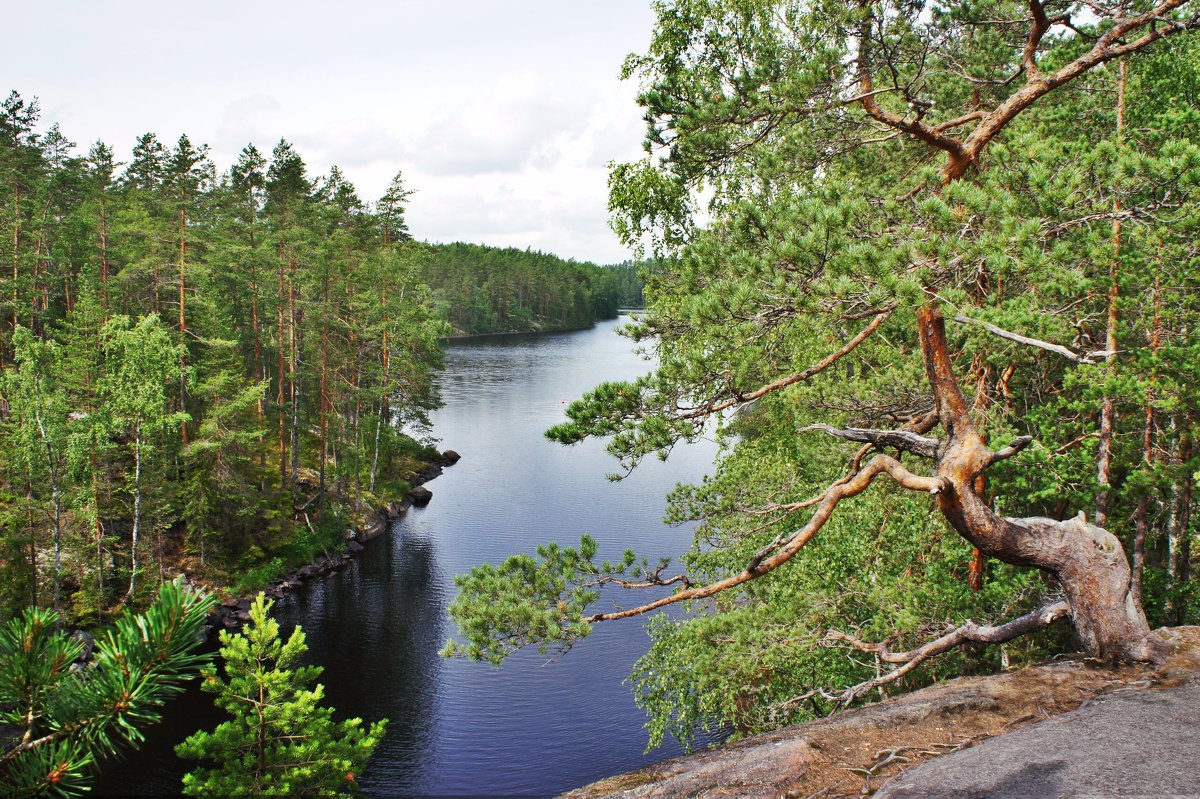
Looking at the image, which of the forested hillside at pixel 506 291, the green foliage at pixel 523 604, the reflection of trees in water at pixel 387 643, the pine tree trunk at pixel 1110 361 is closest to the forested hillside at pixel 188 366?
the reflection of trees in water at pixel 387 643

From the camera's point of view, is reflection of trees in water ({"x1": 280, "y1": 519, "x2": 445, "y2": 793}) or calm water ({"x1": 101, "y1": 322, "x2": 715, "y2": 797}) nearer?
calm water ({"x1": 101, "y1": 322, "x2": 715, "y2": 797})

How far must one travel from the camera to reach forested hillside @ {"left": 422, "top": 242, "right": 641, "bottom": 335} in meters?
93.4

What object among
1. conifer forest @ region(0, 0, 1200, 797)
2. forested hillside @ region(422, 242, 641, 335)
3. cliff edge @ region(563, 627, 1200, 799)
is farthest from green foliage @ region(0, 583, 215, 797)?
forested hillside @ region(422, 242, 641, 335)

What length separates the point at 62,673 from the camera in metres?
3.21

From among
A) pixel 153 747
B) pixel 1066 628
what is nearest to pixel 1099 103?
pixel 1066 628

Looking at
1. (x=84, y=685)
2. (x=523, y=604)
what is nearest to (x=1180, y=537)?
(x=523, y=604)

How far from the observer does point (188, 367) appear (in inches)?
865

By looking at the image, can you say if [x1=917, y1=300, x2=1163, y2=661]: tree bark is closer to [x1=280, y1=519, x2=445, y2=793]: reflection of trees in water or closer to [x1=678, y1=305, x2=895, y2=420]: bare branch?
[x1=678, y1=305, x2=895, y2=420]: bare branch

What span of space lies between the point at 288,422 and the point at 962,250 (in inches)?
1261

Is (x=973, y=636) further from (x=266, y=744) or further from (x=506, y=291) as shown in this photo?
(x=506, y=291)

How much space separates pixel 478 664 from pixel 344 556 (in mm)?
10129

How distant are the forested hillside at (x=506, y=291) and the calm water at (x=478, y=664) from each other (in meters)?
50.5

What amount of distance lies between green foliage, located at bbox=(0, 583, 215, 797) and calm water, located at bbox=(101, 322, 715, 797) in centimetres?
1473

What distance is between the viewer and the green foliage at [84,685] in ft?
9.79
